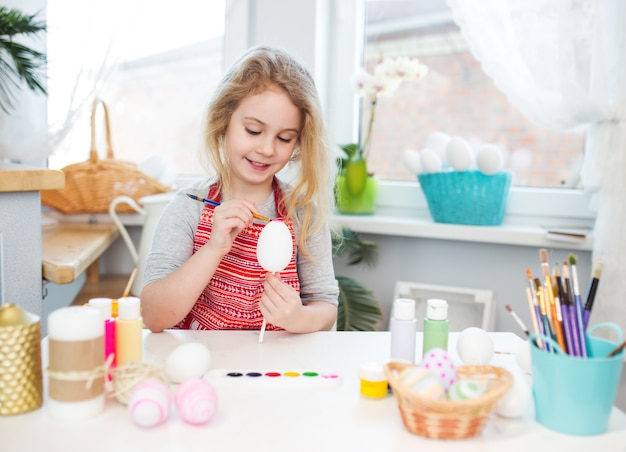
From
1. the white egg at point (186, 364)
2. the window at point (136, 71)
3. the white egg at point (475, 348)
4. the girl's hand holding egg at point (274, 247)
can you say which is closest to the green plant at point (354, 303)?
the window at point (136, 71)

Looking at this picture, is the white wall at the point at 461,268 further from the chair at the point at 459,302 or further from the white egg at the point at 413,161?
the white egg at the point at 413,161

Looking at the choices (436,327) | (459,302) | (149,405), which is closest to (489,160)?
(459,302)

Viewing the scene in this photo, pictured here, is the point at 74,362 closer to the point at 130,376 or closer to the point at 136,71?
the point at 130,376

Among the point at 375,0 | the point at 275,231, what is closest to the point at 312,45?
the point at 375,0

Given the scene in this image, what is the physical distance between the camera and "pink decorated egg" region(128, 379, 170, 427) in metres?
0.79

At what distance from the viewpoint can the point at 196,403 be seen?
80 centimetres

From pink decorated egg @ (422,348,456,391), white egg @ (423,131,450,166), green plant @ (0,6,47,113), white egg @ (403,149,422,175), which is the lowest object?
pink decorated egg @ (422,348,456,391)

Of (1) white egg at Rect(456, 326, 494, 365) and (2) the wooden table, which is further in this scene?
(2) the wooden table

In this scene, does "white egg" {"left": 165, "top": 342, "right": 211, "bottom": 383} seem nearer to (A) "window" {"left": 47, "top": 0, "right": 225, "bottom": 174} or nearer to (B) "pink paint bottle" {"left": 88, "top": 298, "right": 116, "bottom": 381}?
Answer: (B) "pink paint bottle" {"left": 88, "top": 298, "right": 116, "bottom": 381}

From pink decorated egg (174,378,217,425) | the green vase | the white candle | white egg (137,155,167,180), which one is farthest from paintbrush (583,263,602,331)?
white egg (137,155,167,180)

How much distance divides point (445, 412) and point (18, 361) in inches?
20.3

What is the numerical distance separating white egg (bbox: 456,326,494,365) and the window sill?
868 mm

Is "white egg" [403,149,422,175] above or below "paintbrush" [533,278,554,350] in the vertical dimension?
above

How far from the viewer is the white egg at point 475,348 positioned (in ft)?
3.34
